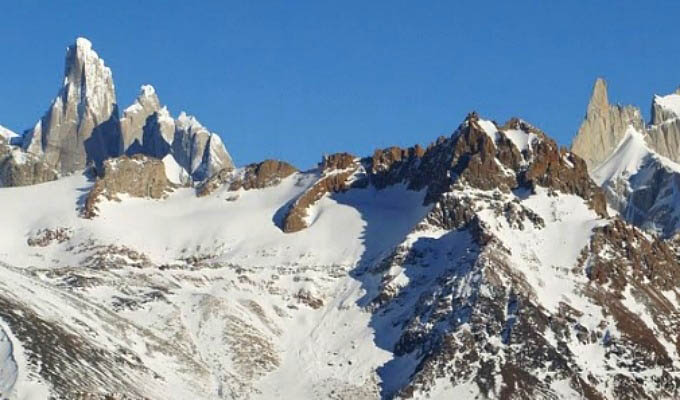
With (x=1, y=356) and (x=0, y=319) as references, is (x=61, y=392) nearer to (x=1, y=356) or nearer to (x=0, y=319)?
(x=1, y=356)

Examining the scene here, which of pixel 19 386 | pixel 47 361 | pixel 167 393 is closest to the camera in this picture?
pixel 19 386

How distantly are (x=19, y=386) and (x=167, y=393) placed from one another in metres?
31.0

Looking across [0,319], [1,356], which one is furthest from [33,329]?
[1,356]

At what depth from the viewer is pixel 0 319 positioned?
192m

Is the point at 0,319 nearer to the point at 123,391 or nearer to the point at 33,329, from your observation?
the point at 33,329

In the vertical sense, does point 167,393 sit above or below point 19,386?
above

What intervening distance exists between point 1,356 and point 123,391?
15.3 meters

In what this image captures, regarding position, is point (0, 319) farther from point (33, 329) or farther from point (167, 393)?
point (167, 393)

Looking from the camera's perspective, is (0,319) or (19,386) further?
(0,319)

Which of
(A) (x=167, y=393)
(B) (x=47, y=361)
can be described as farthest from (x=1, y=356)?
(A) (x=167, y=393)

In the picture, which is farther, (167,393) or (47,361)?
(167,393)

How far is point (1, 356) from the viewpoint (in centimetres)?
17875

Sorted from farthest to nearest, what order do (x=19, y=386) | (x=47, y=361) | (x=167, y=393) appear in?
(x=167, y=393) < (x=47, y=361) < (x=19, y=386)

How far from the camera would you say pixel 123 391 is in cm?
18800
